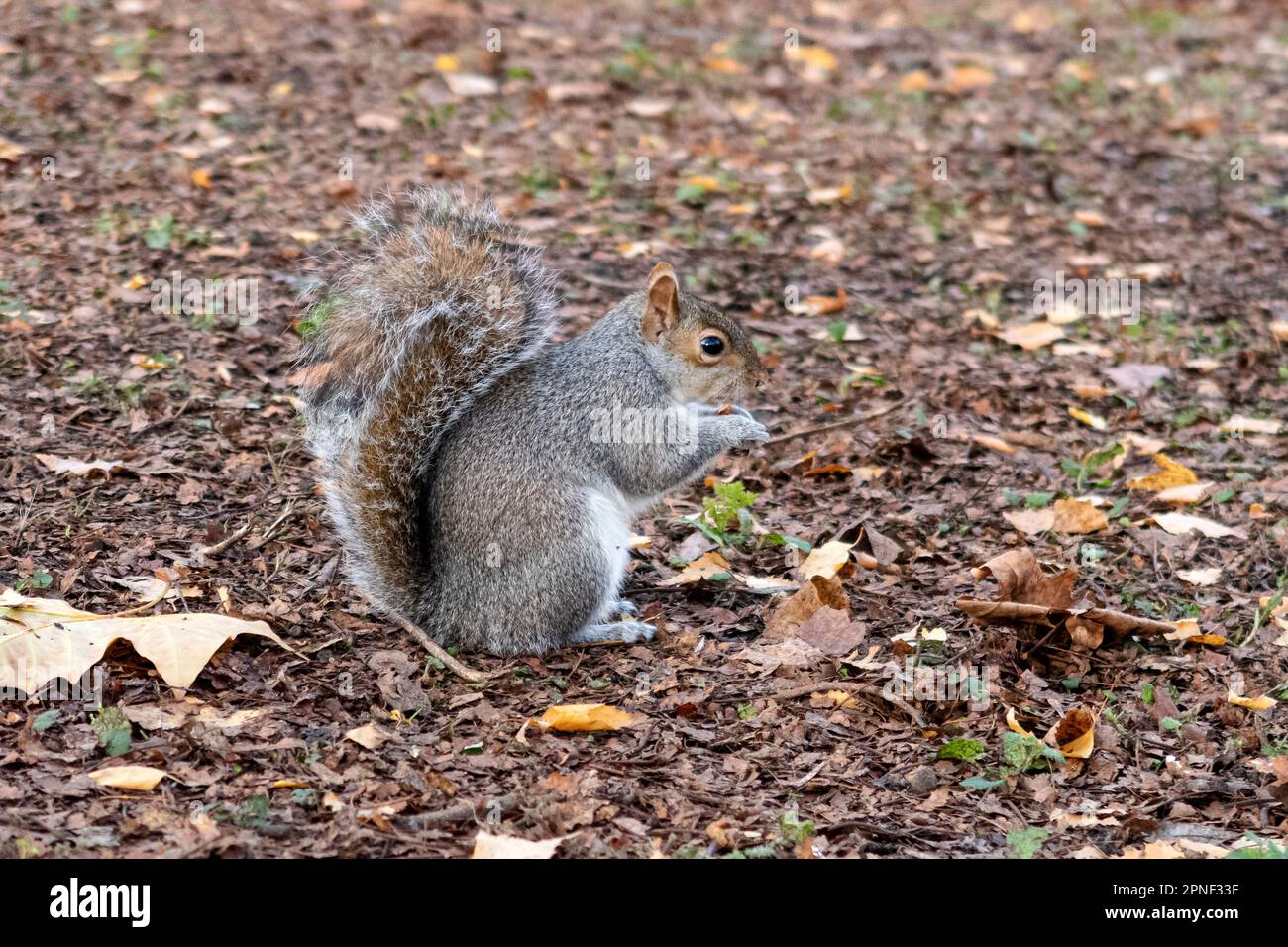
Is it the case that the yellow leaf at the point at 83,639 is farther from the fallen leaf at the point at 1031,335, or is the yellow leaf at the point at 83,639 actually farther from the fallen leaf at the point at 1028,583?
the fallen leaf at the point at 1031,335

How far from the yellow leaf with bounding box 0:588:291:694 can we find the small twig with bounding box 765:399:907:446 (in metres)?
1.91

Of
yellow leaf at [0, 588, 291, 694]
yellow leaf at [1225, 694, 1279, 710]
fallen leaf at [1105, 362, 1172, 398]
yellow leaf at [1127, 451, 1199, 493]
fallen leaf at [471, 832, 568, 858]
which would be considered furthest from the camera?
fallen leaf at [1105, 362, 1172, 398]

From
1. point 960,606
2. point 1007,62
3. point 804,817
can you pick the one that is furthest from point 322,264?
point 1007,62

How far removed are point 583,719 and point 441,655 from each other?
446 mm

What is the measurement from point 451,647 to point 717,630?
665mm

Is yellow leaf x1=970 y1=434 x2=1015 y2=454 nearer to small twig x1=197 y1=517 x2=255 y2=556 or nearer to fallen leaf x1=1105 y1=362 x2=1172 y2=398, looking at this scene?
fallen leaf x1=1105 y1=362 x2=1172 y2=398

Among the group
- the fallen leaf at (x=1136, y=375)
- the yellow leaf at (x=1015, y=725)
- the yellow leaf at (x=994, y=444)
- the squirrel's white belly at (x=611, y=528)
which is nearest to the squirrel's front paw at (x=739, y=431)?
the squirrel's white belly at (x=611, y=528)

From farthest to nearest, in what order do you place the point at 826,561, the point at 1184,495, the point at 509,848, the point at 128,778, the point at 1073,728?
1. the point at 1184,495
2. the point at 826,561
3. the point at 1073,728
4. the point at 128,778
5. the point at 509,848

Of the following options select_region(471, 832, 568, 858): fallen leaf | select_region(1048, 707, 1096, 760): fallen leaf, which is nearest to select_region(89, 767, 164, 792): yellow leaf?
select_region(471, 832, 568, 858): fallen leaf

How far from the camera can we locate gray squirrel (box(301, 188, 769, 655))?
11.1 ft

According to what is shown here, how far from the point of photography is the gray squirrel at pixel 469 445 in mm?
3391

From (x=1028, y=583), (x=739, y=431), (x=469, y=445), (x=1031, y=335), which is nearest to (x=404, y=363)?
(x=469, y=445)

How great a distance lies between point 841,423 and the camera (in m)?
4.66

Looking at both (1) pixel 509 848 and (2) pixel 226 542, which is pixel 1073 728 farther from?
(2) pixel 226 542
